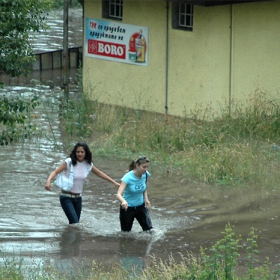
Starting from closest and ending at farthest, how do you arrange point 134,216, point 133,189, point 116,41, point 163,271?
point 163,271, point 133,189, point 134,216, point 116,41

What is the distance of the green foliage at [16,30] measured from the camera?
9133 mm

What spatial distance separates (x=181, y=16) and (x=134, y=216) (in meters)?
10.0

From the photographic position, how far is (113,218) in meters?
11.9

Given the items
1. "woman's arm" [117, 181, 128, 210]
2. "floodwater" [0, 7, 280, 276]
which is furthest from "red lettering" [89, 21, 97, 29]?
"woman's arm" [117, 181, 128, 210]

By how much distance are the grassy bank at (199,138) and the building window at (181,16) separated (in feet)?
7.60

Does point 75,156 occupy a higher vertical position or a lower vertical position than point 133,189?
higher

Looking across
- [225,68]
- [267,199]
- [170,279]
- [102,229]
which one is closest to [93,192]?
[102,229]

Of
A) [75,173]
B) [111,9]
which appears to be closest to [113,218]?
[75,173]

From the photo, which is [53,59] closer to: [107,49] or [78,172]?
[107,49]

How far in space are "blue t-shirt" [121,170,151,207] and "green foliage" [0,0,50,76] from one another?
211cm

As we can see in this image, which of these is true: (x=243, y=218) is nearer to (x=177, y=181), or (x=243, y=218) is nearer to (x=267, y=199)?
(x=267, y=199)

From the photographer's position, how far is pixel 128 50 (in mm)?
20891

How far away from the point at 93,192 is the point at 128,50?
8.18m

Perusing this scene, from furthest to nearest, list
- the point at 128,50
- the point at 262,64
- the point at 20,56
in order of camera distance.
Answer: the point at 128,50 → the point at 262,64 → the point at 20,56
